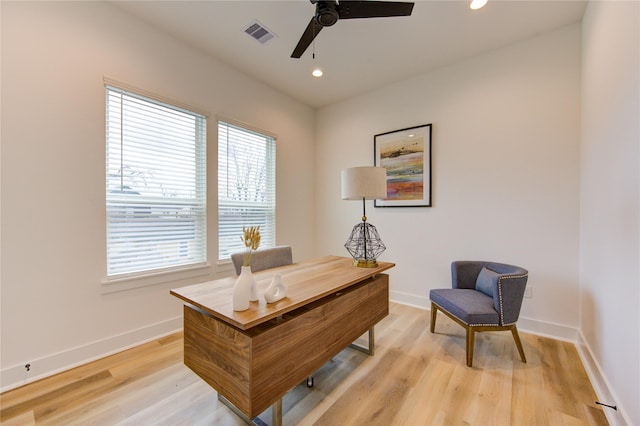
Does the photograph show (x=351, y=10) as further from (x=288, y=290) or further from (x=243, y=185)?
(x=243, y=185)

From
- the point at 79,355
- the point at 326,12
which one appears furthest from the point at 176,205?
the point at 326,12

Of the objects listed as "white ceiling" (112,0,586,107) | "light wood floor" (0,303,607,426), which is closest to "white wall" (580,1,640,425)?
"light wood floor" (0,303,607,426)

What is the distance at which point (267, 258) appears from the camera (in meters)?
2.12

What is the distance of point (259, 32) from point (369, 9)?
4.26 feet

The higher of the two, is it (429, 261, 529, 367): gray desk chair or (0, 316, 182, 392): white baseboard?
(429, 261, 529, 367): gray desk chair

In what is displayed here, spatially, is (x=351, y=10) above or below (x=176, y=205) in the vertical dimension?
above

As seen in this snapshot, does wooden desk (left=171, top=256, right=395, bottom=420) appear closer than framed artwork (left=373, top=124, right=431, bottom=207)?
Yes

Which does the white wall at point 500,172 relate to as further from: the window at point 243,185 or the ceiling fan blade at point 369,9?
the ceiling fan blade at point 369,9

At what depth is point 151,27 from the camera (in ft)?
7.77

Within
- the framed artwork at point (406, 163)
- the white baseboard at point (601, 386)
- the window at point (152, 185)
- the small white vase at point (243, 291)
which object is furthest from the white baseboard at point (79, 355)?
the white baseboard at point (601, 386)

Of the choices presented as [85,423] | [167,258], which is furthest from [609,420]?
[167,258]

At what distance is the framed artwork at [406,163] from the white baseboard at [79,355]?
290cm

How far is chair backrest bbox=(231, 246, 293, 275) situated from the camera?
6.14 ft

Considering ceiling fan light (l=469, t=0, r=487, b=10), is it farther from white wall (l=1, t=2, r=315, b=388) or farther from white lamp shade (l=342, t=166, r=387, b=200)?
white wall (l=1, t=2, r=315, b=388)
